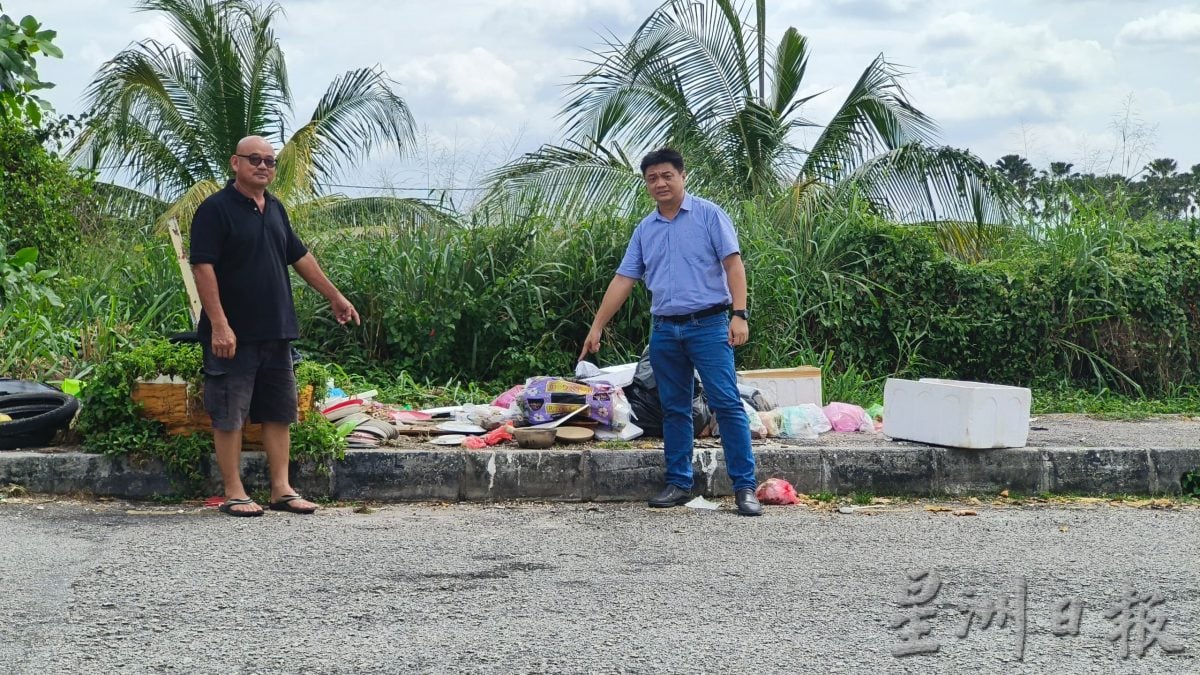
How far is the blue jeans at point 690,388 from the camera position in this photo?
6.35 metres

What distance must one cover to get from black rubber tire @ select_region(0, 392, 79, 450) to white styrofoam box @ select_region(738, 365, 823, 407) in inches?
165

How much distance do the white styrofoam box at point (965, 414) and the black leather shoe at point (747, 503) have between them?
4.97ft

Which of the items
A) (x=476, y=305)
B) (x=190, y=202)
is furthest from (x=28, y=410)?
(x=190, y=202)

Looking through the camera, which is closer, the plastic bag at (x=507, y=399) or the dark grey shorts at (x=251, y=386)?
the dark grey shorts at (x=251, y=386)

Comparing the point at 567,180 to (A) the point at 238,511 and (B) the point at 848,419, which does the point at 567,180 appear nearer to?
(B) the point at 848,419

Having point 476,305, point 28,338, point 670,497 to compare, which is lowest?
point 670,497

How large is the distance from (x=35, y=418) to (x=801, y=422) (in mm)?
4529

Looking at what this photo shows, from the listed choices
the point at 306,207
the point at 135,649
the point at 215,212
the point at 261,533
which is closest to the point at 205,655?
the point at 135,649

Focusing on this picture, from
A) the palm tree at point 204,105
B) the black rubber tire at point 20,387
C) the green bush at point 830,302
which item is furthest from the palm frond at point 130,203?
the black rubber tire at point 20,387

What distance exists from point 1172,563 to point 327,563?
3455 millimetres

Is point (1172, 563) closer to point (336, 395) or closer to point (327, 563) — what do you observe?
point (327, 563)

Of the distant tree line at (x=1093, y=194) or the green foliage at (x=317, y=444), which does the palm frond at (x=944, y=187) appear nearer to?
the distant tree line at (x=1093, y=194)

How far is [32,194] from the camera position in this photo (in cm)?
1079

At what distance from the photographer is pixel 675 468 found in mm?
6598
